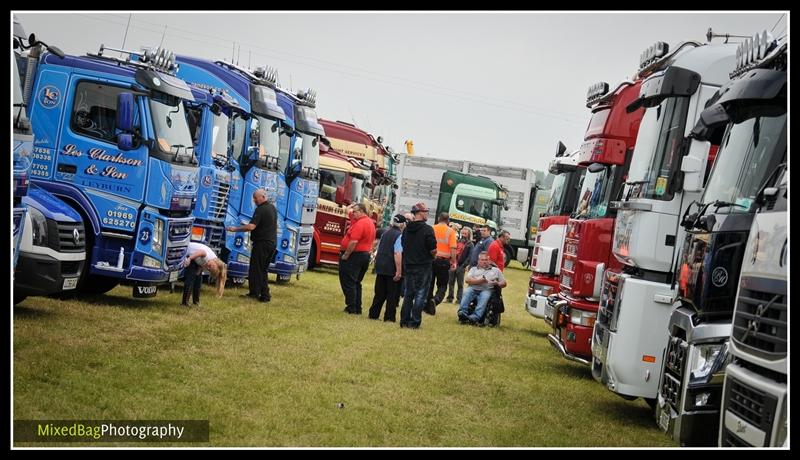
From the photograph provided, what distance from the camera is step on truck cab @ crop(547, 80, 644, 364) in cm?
1286

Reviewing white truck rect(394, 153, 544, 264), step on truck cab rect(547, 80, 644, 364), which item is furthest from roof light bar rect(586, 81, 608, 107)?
white truck rect(394, 153, 544, 264)

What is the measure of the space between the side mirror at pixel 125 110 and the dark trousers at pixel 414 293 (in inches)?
191

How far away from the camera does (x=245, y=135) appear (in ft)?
64.1

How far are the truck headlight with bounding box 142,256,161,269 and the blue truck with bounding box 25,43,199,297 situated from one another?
13 millimetres

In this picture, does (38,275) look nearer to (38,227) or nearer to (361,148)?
(38,227)

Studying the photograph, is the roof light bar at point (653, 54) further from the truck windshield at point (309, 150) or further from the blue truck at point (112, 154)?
the truck windshield at point (309, 150)

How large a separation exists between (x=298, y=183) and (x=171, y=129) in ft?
23.3

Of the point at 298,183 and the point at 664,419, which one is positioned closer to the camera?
the point at 664,419

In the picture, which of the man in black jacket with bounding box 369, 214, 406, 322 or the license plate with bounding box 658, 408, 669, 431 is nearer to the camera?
the license plate with bounding box 658, 408, 669, 431

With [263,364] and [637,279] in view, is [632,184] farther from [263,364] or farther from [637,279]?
[263,364]

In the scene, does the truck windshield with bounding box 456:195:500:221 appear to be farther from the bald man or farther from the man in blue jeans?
the bald man

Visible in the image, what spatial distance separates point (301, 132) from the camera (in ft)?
74.5

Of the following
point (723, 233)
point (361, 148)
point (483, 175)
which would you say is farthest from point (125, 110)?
point (483, 175)

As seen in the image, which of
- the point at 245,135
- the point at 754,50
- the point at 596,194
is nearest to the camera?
the point at 754,50
